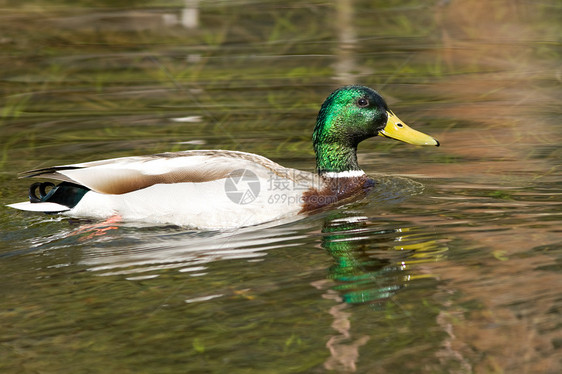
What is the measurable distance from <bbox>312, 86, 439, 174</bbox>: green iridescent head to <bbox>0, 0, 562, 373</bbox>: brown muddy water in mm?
430

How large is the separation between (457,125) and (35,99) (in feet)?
16.9

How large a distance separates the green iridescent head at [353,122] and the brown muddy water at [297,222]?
1.41 ft

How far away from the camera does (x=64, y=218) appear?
23.4 feet

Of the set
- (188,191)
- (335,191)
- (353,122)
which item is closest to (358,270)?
(188,191)

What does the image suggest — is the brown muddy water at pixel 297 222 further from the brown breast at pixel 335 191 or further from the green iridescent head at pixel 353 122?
the green iridescent head at pixel 353 122

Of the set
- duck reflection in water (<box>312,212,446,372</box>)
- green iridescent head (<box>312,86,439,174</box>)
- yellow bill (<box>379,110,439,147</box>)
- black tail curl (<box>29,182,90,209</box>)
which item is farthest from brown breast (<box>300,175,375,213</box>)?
black tail curl (<box>29,182,90,209</box>)

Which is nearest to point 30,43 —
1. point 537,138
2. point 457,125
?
point 457,125

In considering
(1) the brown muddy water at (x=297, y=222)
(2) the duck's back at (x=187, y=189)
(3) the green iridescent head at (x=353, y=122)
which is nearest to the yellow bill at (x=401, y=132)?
(3) the green iridescent head at (x=353, y=122)

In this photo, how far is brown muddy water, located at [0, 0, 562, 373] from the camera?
4586mm

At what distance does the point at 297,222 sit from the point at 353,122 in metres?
1.22

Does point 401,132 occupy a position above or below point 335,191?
above

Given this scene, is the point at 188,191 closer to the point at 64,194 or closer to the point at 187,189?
the point at 187,189

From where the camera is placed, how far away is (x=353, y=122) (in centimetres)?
752

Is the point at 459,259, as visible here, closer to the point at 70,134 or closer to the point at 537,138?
the point at 537,138
